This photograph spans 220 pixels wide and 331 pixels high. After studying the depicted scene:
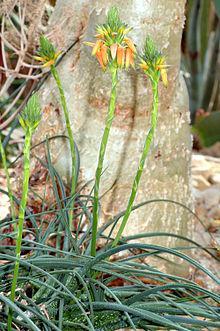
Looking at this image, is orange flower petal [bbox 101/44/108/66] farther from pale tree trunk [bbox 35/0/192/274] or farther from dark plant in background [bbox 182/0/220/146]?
dark plant in background [bbox 182/0/220/146]

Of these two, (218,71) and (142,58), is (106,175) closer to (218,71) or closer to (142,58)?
(142,58)

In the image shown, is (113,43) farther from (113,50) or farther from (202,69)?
(202,69)

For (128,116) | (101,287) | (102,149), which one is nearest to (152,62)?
(102,149)

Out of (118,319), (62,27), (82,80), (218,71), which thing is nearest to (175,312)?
(118,319)

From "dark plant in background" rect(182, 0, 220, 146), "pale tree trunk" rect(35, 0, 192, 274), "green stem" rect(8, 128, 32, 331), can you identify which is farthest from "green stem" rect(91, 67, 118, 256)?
"dark plant in background" rect(182, 0, 220, 146)

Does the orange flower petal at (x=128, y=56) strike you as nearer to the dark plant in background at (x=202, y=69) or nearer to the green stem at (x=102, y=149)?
the green stem at (x=102, y=149)
